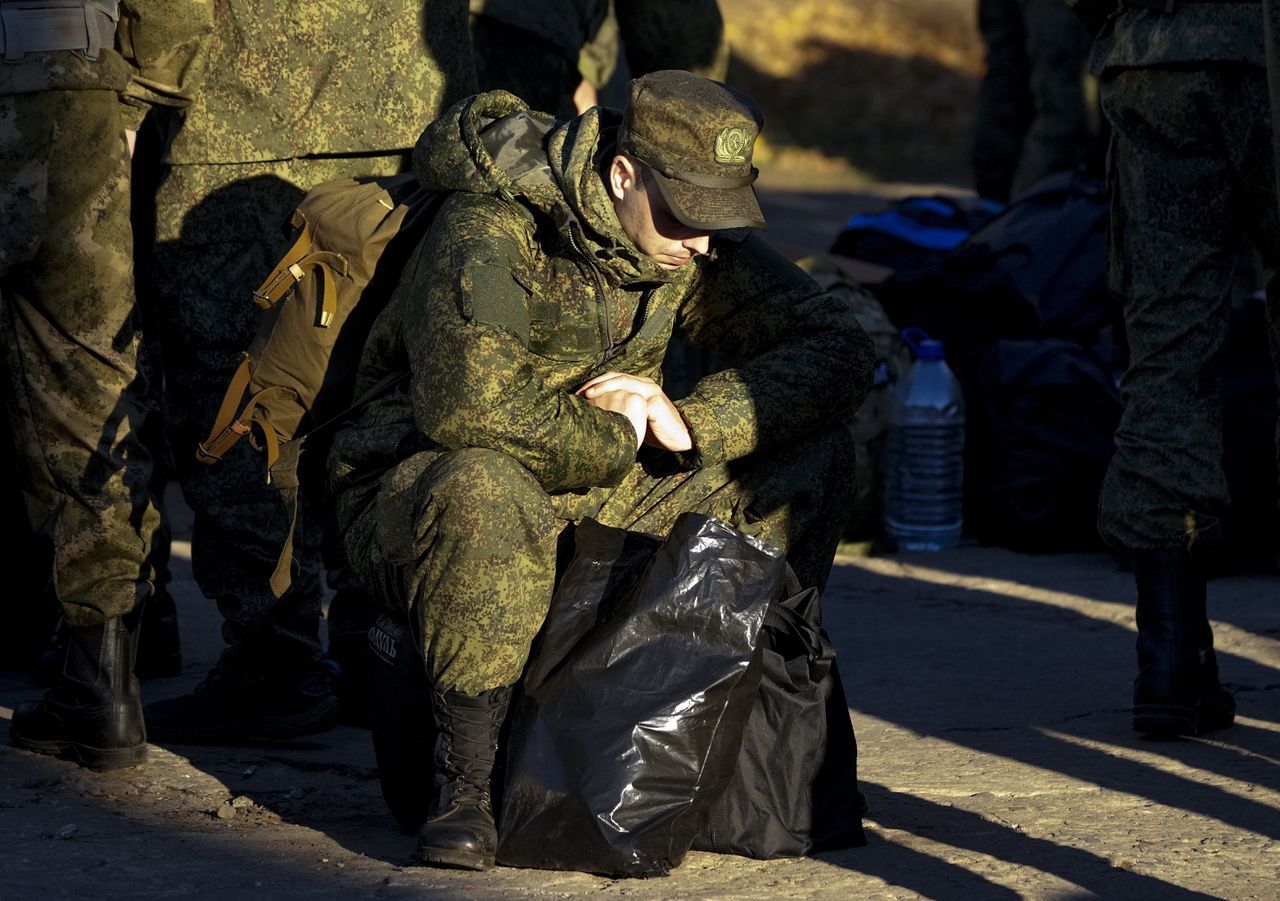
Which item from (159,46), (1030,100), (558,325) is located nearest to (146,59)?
(159,46)

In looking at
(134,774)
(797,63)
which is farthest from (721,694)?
(797,63)

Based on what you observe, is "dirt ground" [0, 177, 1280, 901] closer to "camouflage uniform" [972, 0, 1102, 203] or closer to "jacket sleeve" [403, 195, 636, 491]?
"jacket sleeve" [403, 195, 636, 491]

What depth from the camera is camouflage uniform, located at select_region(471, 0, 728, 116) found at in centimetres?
554

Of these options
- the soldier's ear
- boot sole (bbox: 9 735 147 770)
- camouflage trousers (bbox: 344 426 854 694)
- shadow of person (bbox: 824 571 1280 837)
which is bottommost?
boot sole (bbox: 9 735 147 770)

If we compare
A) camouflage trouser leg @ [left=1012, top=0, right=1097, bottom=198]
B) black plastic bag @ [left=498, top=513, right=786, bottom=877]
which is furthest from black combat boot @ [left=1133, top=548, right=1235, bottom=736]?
camouflage trouser leg @ [left=1012, top=0, right=1097, bottom=198]

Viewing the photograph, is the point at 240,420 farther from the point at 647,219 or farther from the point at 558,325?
the point at 647,219

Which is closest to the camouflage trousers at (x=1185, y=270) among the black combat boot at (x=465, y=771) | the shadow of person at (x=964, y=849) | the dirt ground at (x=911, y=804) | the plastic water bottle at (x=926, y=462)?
the dirt ground at (x=911, y=804)

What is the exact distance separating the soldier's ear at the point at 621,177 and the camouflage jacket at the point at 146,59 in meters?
1.01

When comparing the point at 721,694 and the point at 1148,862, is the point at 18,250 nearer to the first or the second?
the point at 721,694

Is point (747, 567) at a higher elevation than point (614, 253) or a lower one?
lower

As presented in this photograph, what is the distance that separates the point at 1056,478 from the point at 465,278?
3.24 metres

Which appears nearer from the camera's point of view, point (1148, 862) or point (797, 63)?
point (1148, 862)

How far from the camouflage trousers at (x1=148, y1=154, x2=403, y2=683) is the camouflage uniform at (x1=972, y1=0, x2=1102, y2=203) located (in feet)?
18.6

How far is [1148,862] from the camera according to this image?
3119mm
